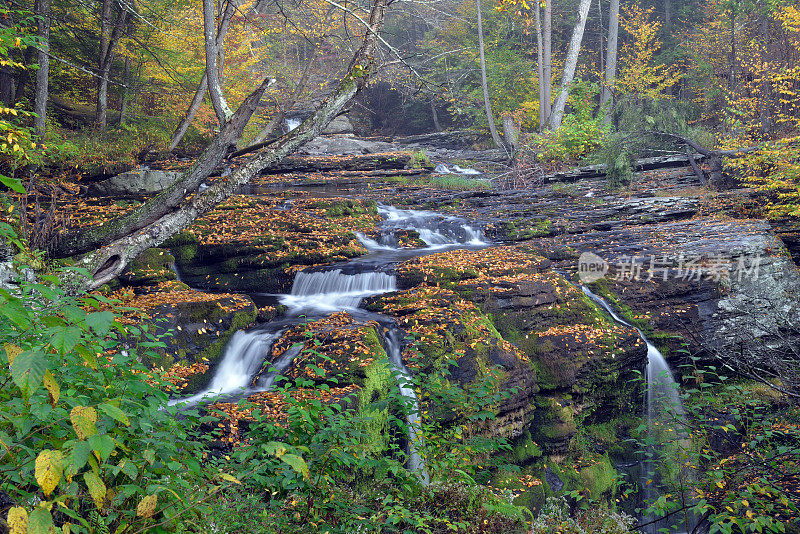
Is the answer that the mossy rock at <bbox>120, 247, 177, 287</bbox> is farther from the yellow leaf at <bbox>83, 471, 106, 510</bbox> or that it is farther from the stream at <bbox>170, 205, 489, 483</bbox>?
the yellow leaf at <bbox>83, 471, 106, 510</bbox>

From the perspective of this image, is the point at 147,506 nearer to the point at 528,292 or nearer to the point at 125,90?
the point at 528,292

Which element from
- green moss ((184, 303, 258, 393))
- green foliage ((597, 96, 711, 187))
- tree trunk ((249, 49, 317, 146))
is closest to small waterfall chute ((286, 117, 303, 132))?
green foliage ((597, 96, 711, 187))

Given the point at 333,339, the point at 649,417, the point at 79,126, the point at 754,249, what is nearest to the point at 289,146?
the point at 333,339

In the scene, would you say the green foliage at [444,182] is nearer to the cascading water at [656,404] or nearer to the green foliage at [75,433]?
the cascading water at [656,404]

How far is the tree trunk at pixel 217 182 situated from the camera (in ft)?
20.8

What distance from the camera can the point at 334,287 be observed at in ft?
29.4

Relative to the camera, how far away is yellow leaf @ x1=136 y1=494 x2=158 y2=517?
1702 millimetres

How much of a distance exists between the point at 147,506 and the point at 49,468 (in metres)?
0.42

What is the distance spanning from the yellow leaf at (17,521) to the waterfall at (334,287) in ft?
23.2

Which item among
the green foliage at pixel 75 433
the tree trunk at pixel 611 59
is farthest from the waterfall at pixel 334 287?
the tree trunk at pixel 611 59

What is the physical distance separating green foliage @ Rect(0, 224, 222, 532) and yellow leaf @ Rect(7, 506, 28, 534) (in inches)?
0.8

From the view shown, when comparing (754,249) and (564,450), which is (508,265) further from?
(754,249)

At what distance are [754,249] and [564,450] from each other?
20.0 feet

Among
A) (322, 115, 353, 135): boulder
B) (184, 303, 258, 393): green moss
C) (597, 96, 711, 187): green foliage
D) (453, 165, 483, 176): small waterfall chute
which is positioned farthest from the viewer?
(322, 115, 353, 135): boulder
